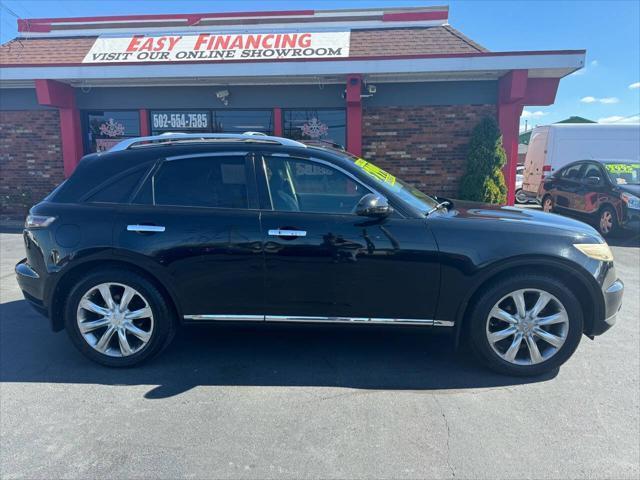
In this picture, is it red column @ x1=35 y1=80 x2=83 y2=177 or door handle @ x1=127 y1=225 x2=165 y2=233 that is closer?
door handle @ x1=127 y1=225 x2=165 y2=233

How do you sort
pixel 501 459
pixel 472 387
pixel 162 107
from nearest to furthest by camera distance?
pixel 501 459 < pixel 472 387 < pixel 162 107

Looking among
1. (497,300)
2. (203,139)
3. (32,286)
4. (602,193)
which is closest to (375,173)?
(497,300)

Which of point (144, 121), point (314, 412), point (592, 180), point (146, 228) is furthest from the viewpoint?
point (144, 121)

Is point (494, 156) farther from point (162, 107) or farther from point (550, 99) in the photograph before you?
point (162, 107)

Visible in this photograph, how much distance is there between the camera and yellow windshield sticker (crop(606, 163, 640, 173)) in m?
10.1

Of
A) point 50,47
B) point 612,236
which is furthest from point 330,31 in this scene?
point 612,236

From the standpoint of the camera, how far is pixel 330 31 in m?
11.1

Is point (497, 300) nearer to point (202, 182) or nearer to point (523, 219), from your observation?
point (523, 219)

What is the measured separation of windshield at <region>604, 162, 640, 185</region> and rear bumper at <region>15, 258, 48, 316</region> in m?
10.6

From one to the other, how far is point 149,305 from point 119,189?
0.95m

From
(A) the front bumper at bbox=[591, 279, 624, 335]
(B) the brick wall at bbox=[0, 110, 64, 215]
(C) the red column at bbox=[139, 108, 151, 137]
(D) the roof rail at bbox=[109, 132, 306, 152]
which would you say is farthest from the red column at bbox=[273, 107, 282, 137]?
(A) the front bumper at bbox=[591, 279, 624, 335]

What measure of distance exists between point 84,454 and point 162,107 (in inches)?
379

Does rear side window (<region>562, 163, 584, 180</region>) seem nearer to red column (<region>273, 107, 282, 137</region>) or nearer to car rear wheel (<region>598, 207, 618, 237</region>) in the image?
car rear wheel (<region>598, 207, 618, 237</region>)

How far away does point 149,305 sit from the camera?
354cm
